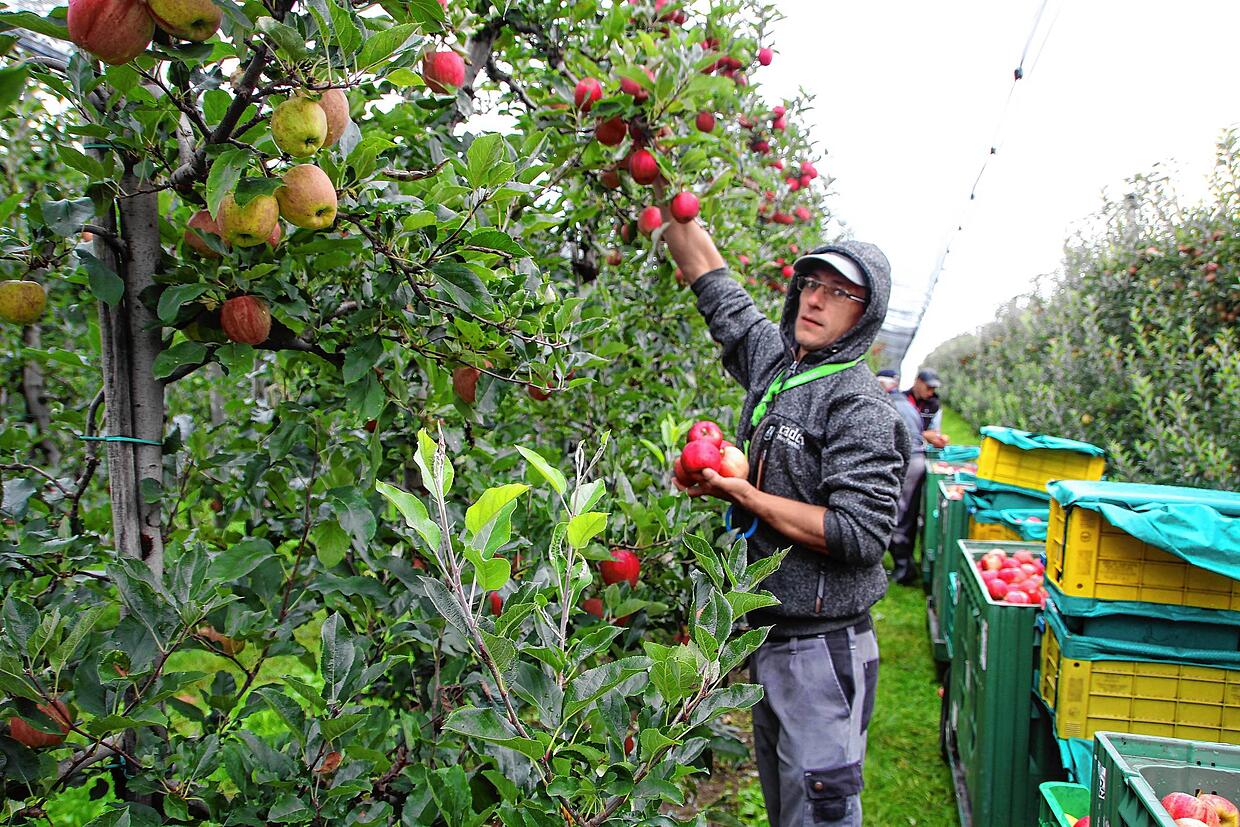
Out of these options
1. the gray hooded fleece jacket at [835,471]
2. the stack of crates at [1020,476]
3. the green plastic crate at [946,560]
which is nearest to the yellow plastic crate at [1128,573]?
the gray hooded fleece jacket at [835,471]

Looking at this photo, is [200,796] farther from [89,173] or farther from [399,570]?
[89,173]

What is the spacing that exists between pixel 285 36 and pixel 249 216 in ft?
0.87

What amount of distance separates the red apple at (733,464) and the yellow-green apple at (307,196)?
1.40m

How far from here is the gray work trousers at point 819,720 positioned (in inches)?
78.4

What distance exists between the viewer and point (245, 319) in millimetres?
1213

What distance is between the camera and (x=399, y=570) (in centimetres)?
135

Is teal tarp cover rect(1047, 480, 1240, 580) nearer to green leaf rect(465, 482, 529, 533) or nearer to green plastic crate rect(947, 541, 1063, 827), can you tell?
green plastic crate rect(947, 541, 1063, 827)

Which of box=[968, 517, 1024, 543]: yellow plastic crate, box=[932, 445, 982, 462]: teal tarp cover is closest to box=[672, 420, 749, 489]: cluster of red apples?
box=[968, 517, 1024, 543]: yellow plastic crate

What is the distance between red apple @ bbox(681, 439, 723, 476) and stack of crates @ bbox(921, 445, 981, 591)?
3895mm

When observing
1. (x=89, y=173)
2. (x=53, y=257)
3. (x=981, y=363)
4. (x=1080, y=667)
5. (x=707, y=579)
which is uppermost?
(x=89, y=173)

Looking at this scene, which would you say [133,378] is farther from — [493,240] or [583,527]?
[583,527]

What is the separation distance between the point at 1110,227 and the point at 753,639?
27.0ft

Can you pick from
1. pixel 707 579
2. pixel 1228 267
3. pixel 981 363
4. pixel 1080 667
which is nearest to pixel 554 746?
pixel 707 579

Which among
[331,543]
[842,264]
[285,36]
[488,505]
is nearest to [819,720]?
[842,264]
